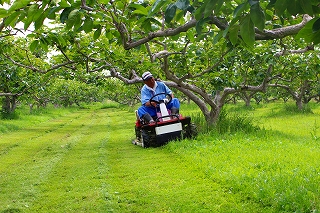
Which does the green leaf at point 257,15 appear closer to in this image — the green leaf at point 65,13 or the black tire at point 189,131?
the green leaf at point 65,13

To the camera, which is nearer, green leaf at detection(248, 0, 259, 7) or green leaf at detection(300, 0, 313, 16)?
green leaf at detection(248, 0, 259, 7)

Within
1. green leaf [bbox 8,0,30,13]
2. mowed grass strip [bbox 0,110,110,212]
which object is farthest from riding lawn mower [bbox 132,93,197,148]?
green leaf [bbox 8,0,30,13]

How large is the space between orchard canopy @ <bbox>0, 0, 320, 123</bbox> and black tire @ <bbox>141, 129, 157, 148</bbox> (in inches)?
63.6

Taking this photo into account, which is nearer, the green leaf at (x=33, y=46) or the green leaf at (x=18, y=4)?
the green leaf at (x=18, y=4)

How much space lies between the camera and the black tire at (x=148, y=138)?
793 cm

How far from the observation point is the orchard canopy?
1.89 meters

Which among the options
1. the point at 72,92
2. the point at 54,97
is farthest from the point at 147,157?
the point at 72,92

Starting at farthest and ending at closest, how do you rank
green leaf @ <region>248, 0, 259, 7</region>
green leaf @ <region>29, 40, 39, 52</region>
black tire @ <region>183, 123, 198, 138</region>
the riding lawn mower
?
black tire @ <region>183, 123, 198, 138</region> < the riding lawn mower < green leaf @ <region>29, 40, 39, 52</region> < green leaf @ <region>248, 0, 259, 7</region>

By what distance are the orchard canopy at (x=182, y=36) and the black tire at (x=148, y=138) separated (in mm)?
1616

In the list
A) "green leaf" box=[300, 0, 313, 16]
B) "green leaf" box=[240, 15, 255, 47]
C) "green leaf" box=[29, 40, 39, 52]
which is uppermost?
"green leaf" box=[29, 40, 39, 52]

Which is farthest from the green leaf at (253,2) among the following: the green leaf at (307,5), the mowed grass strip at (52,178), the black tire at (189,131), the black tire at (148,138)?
the black tire at (189,131)

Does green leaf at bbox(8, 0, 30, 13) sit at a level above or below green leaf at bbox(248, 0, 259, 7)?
above

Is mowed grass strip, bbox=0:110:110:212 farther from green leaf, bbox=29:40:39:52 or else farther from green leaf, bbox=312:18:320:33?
green leaf, bbox=312:18:320:33

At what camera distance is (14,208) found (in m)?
4.04
